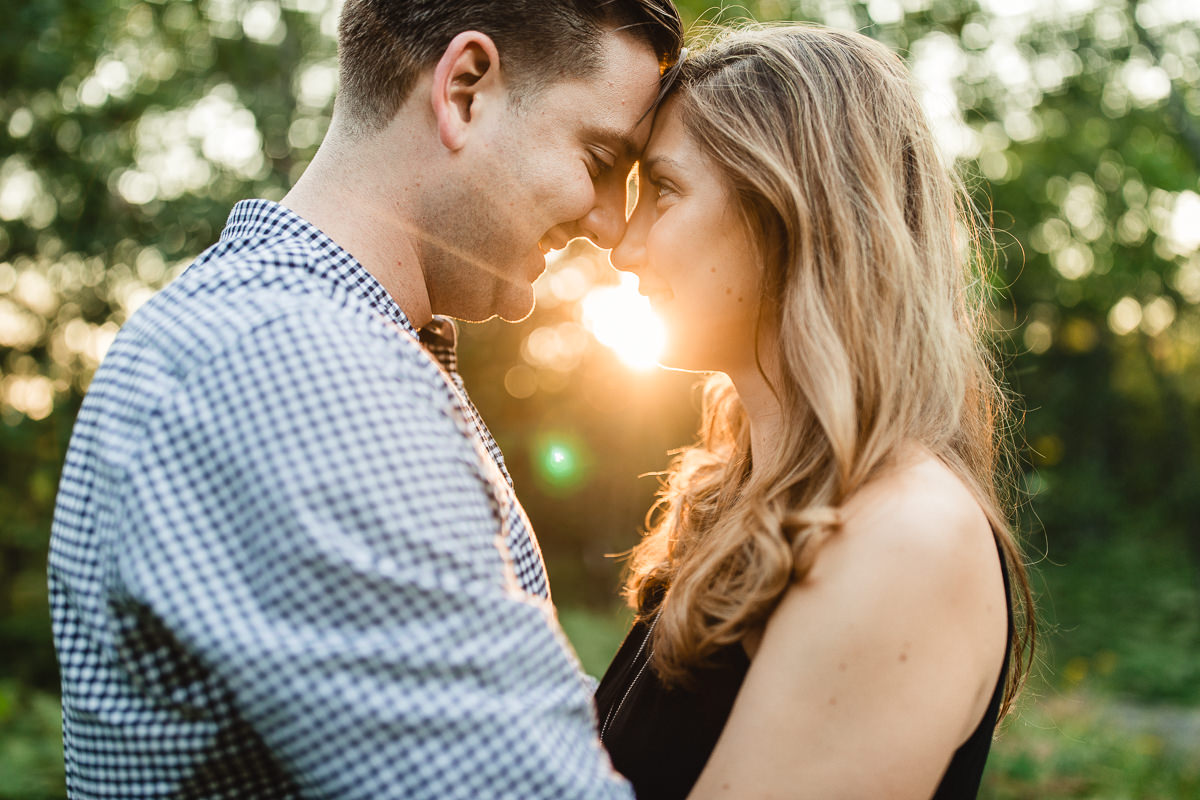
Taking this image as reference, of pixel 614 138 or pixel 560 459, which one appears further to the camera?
pixel 560 459

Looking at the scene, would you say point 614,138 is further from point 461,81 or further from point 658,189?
point 461,81

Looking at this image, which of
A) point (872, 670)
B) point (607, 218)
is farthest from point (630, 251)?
point (872, 670)

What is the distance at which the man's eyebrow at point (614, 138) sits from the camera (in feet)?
6.40

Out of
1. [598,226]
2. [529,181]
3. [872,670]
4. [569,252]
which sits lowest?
[569,252]

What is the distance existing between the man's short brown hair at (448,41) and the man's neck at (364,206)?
0.09m

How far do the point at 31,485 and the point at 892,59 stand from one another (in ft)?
35.2

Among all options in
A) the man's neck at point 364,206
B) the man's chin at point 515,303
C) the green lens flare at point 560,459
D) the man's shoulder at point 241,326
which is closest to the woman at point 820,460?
the man's chin at point 515,303

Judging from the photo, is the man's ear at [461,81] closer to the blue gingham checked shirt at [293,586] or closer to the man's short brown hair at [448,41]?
the man's short brown hair at [448,41]

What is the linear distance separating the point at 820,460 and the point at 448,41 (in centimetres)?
120

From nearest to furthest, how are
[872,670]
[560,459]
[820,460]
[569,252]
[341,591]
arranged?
[341,591] < [872,670] < [820,460] < [569,252] < [560,459]

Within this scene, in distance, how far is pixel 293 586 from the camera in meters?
1.04

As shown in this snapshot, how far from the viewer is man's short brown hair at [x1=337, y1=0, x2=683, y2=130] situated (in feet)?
5.91

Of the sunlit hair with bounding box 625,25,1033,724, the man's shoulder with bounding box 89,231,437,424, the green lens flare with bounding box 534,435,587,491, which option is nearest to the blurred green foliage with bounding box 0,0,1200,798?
the green lens flare with bounding box 534,435,587,491

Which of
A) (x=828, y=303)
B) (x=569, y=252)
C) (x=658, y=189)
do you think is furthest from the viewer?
(x=569, y=252)
